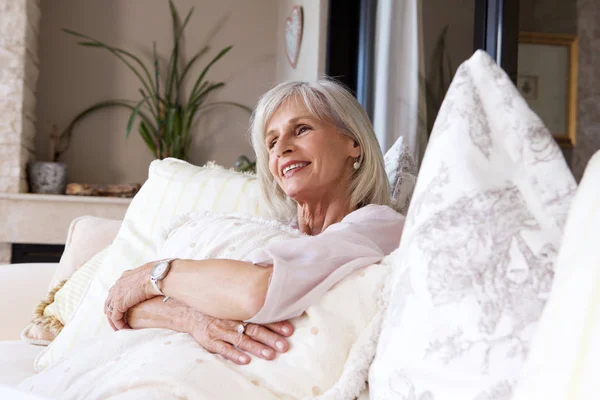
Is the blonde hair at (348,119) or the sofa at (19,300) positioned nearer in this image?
the blonde hair at (348,119)

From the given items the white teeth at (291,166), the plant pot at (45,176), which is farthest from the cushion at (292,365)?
the plant pot at (45,176)

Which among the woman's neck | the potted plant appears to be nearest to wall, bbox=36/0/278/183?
the potted plant

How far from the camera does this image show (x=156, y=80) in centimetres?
471

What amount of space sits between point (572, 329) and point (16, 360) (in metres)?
1.45

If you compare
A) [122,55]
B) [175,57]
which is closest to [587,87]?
[175,57]

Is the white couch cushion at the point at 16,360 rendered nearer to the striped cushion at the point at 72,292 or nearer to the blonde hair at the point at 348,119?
the striped cushion at the point at 72,292

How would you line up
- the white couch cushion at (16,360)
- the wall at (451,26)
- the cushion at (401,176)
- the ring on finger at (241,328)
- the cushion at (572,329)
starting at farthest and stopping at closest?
the wall at (451,26)
the cushion at (401,176)
the white couch cushion at (16,360)
the ring on finger at (241,328)
the cushion at (572,329)

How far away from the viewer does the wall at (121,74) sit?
4.80 m

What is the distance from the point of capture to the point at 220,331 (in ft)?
3.78

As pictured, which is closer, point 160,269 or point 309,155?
point 160,269

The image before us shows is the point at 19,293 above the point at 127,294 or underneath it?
underneath

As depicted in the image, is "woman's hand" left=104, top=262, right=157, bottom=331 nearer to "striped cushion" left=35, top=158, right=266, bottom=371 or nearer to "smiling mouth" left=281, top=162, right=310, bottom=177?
"striped cushion" left=35, top=158, right=266, bottom=371

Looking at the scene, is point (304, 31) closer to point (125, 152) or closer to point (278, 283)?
point (125, 152)

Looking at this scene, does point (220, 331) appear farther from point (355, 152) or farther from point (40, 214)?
point (40, 214)
